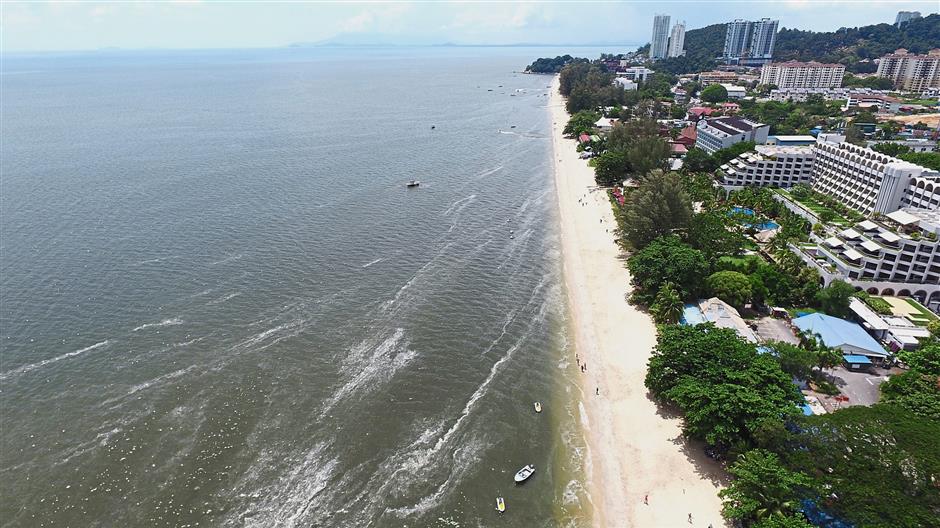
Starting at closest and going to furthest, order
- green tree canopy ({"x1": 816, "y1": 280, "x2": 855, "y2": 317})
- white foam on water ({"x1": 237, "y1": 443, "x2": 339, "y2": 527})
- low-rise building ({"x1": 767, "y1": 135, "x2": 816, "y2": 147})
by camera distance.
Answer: white foam on water ({"x1": 237, "y1": 443, "x2": 339, "y2": 527}) → green tree canopy ({"x1": 816, "y1": 280, "x2": 855, "y2": 317}) → low-rise building ({"x1": 767, "y1": 135, "x2": 816, "y2": 147})

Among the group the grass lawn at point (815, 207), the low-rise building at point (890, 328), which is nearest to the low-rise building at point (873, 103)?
the grass lawn at point (815, 207)

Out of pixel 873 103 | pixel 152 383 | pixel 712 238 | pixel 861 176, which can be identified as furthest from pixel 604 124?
pixel 152 383

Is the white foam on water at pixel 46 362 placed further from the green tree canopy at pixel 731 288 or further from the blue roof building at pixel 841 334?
the blue roof building at pixel 841 334

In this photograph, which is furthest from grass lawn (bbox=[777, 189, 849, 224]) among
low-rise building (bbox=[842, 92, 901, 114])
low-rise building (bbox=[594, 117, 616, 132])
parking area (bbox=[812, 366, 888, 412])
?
low-rise building (bbox=[842, 92, 901, 114])

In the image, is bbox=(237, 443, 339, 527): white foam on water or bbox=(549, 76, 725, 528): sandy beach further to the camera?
bbox=(549, 76, 725, 528): sandy beach

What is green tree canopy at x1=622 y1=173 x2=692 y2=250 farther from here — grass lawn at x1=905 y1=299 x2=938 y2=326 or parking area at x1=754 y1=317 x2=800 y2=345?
grass lawn at x1=905 y1=299 x2=938 y2=326

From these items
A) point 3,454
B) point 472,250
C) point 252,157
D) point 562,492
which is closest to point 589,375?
point 562,492
